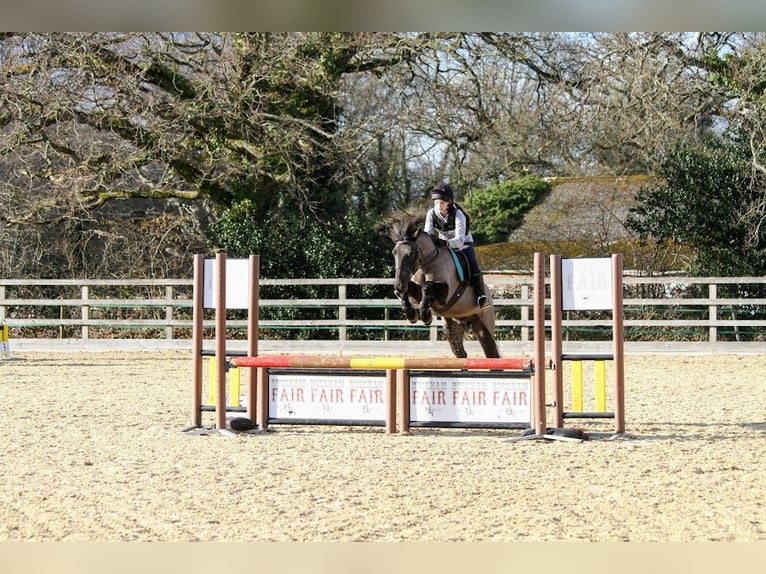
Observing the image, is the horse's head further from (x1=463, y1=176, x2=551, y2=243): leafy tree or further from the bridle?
(x1=463, y1=176, x2=551, y2=243): leafy tree

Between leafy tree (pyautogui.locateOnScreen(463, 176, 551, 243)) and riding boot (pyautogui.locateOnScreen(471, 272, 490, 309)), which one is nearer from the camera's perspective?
riding boot (pyautogui.locateOnScreen(471, 272, 490, 309))

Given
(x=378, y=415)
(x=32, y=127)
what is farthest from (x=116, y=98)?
(x=378, y=415)

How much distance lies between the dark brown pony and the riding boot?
0.04 meters

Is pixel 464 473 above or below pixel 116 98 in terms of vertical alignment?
below

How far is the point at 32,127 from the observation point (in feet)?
61.3

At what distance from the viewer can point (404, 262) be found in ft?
28.8

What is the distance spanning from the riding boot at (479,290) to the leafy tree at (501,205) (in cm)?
1471

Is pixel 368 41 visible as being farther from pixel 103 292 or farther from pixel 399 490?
pixel 399 490

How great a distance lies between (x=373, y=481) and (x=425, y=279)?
9.56 ft

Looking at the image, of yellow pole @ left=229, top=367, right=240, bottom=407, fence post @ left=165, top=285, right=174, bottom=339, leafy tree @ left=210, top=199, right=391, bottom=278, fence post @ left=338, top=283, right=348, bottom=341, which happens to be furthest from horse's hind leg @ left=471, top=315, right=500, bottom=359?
fence post @ left=165, top=285, right=174, bottom=339

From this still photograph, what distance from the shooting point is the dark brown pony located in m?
8.82

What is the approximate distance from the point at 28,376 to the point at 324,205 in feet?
28.1

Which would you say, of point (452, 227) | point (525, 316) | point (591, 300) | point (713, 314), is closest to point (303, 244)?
point (525, 316)

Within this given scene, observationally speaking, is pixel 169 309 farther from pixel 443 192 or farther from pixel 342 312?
pixel 443 192
